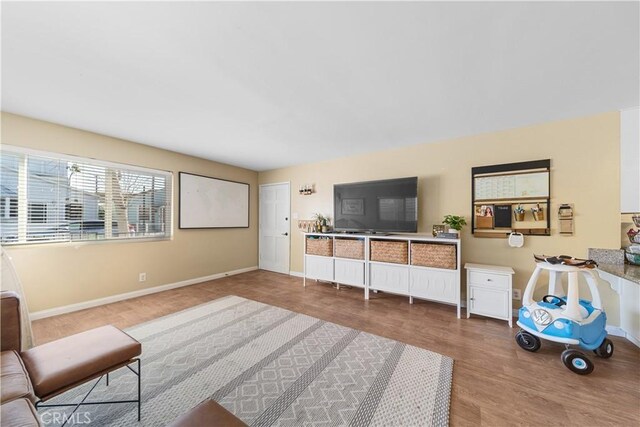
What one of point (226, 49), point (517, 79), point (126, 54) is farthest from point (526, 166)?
point (126, 54)

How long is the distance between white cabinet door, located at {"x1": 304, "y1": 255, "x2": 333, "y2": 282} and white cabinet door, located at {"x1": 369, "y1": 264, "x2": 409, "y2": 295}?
0.71 metres

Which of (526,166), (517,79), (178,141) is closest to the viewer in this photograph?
(517,79)

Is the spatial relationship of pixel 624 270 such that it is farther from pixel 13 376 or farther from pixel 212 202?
pixel 212 202

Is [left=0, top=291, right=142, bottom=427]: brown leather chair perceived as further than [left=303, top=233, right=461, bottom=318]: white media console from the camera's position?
No

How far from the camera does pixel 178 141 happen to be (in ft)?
11.2

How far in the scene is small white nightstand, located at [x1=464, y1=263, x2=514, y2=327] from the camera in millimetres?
2604

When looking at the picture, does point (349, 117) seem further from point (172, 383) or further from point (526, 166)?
point (172, 383)

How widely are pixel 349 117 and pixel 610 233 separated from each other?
9.70ft

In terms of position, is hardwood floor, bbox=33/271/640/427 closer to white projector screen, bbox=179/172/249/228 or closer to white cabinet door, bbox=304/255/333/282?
white cabinet door, bbox=304/255/333/282

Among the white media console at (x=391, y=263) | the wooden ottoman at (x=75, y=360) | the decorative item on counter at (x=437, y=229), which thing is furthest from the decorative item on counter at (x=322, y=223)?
the wooden ottoman at (x=75, y=360)

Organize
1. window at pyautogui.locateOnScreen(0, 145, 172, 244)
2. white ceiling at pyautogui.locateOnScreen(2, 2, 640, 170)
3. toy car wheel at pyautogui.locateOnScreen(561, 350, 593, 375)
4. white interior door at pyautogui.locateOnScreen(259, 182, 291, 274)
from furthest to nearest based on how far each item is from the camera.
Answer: white interior door at pyautogui.locateOnScreen(259, 182, 291, 274) < window at pyautogui.locateOnScreen(0, 145, 172, 244) < toy car wheel at pyautogui.locateOnScreen(561, 350, 593, 375) < white ceiling at pyautogui.locateOnScreen(2, 2, 640, 170)

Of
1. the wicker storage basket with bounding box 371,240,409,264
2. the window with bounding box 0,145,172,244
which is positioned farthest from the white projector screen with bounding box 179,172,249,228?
the wicker storage basket with bounding box 371,240,409,264

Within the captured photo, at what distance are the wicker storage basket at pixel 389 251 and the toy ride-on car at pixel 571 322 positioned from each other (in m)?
1.34

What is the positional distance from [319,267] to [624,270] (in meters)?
3.33
